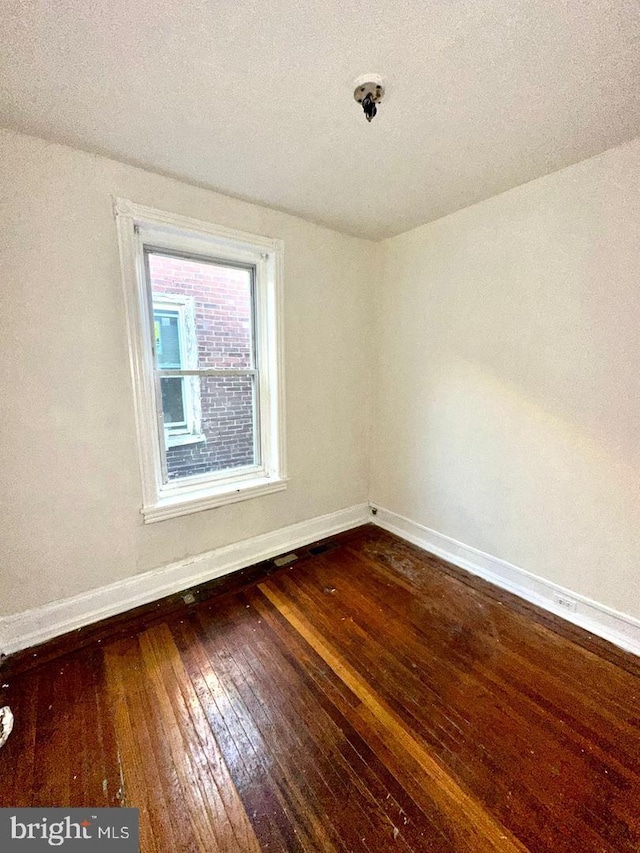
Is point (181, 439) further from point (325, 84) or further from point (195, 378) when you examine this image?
point (325, 84)

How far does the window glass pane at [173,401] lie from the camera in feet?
6.94

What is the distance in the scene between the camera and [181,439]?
2.22 meters

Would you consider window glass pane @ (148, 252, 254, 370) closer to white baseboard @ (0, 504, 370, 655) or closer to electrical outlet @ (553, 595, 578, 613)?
white baseboard @ (0, 504, 370, 655)

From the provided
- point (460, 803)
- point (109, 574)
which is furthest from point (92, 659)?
point (460, 803)

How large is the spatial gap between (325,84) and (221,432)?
1.86 m

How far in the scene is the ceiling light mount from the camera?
47.6 inches

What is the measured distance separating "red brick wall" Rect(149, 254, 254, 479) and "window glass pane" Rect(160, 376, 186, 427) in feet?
0.44

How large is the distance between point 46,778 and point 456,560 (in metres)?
2.34

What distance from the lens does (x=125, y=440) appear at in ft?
6.25

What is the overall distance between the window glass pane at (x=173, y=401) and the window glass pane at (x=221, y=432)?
0.36 ft

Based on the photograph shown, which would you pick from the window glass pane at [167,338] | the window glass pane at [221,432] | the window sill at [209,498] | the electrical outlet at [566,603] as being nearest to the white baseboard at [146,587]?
the window sill at [209,498]

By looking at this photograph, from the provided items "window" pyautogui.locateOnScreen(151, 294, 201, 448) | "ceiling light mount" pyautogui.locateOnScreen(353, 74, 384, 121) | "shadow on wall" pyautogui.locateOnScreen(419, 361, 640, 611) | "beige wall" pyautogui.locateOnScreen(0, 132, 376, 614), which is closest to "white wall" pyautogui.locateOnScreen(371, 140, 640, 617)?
"shadow on wall" pyautogui.locateOnScreen(419, 361, 640, 611)

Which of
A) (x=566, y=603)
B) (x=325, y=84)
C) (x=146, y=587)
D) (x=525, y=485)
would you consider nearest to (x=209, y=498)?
(x=146, y=587)

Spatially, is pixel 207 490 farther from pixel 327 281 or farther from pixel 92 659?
pixel 327 281
